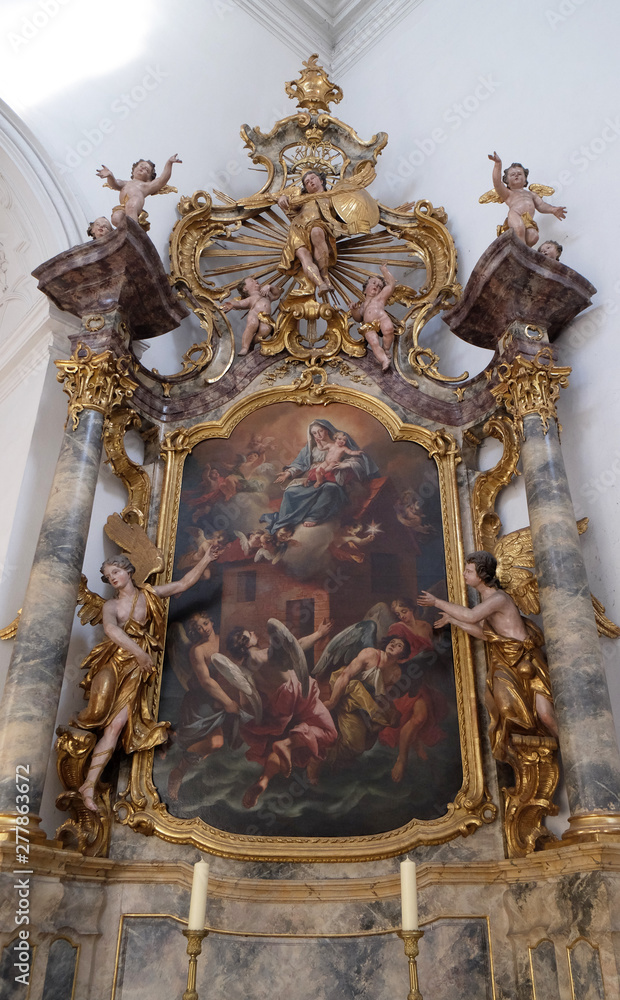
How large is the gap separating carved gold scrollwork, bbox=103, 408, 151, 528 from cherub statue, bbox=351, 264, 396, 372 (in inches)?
82.8

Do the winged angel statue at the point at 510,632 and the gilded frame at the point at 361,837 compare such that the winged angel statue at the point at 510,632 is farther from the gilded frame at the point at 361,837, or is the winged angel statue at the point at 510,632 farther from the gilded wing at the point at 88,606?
the gilded wing at the point at 88,606

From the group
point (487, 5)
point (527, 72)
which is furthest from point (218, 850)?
point (487, 5)

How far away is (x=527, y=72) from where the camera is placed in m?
8.23

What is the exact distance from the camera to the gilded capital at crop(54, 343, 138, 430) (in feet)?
20.3

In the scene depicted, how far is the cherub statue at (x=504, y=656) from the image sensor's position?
5285 mm

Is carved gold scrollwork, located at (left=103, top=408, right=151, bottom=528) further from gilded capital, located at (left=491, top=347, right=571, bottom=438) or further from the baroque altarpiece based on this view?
gilded capital, located at (left=491, top=347, right=571, bottom=438)

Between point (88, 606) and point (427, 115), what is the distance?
6.76m

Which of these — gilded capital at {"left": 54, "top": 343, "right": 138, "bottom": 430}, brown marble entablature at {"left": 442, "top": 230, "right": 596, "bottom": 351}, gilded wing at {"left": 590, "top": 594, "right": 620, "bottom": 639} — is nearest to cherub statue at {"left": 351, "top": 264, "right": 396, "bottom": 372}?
brown marble entablature at {"left": 442, "top": 230, "right": 596, "bottom": 351}

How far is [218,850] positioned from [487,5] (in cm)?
895

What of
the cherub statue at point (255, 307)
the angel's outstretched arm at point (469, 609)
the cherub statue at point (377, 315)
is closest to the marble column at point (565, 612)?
the angel's outstretched arm at point (469, 609)

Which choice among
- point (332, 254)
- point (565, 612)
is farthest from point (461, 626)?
point (332, 254)

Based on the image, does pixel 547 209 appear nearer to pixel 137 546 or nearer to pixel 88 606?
pixel 137 546

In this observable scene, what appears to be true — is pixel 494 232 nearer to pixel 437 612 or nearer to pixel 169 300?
pixel 169 300

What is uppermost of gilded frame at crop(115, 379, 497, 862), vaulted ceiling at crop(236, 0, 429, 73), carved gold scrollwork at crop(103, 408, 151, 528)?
vaulted ceiling at crop(236, 0, 429, 73)
